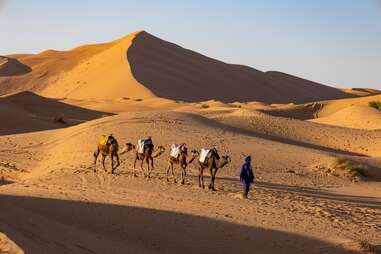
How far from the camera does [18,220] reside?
12.1 m

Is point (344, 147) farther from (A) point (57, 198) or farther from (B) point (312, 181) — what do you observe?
(A) point (57, 198)

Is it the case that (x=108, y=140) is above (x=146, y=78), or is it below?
below

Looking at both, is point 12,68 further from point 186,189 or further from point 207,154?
point 207,154

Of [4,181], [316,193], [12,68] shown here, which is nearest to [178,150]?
[316,193]

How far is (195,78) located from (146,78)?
10736mm

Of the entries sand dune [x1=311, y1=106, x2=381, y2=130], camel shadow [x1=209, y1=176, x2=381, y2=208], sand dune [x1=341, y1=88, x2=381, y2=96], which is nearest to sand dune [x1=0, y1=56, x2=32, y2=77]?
sand dune [x1=341, y1=88, x2=381, y2=96]

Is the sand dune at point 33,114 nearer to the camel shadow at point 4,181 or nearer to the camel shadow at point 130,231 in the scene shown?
the camel shadow at point 4,181

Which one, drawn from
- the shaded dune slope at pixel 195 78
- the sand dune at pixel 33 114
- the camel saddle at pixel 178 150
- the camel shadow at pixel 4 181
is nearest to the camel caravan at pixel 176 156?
the camel saddle at pixel 178 150

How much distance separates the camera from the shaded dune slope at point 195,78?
8494cm

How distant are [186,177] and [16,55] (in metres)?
123

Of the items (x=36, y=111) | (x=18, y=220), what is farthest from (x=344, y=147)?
(x=18, y=220)

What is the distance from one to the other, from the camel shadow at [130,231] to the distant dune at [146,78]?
2373 inches

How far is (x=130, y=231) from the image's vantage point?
13648 mm

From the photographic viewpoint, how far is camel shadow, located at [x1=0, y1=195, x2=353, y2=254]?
38.5 feet
